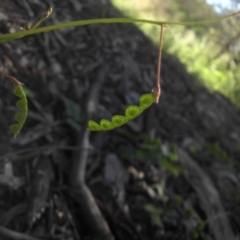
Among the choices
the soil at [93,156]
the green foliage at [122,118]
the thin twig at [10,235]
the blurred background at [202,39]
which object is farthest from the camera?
the blurred background at [202,39]

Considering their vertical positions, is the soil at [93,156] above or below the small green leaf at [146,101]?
above

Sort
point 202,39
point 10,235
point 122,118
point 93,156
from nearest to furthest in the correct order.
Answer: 1. point 122,118
2. point 10,235
3. point 93,156
4. point 202,39

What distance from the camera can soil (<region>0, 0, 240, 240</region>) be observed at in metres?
1.51

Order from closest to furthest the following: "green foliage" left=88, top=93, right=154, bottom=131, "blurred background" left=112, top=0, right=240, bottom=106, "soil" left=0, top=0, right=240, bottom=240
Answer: "green foliage" left=88, top=93, right=154, bottom=131
"soil" left=0, top=0, right=240, bottom=240
"blurred background" left=112, top=0, right=240, bottom=106

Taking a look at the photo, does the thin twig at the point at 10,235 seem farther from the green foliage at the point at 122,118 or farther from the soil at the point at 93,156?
the green foliage at the point at 122,118

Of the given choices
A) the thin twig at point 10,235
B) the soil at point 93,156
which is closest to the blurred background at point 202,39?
the soil at point 93,156

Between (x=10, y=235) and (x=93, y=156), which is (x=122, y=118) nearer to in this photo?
(x=10, y=235)

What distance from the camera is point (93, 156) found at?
6.12 ft

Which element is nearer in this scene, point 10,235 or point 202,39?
point 10,235

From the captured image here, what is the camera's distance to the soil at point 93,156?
59.4 inches

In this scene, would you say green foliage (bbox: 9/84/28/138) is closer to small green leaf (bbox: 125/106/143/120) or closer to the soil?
small green leaf (bbox: 125/106/143/120)

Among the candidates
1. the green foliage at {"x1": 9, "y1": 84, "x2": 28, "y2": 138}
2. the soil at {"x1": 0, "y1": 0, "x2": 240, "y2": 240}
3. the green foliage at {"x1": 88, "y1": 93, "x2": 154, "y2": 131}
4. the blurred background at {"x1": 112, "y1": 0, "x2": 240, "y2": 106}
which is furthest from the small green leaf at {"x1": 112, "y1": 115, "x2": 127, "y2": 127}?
the blurred background at {"x1": 112, "y1": 0, "x2": 240, "y2": 106}

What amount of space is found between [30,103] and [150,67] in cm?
161

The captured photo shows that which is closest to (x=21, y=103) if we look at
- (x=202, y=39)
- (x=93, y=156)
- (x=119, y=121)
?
(x=119, y=121)
